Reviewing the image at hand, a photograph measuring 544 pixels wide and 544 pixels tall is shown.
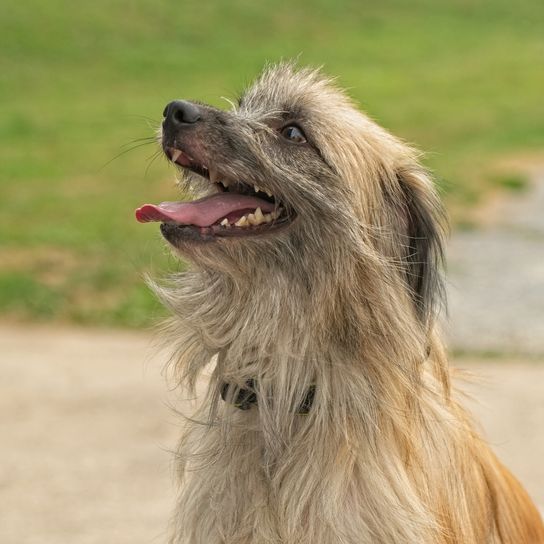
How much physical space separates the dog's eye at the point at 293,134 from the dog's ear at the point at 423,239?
1.22ft

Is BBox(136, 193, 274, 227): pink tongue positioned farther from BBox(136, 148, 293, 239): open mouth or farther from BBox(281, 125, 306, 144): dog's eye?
BBox(281, 125, 306, 144): dog's eye

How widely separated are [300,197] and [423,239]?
460 millimetres

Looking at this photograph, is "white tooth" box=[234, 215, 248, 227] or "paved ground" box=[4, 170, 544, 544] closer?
"white tooth" box=[234, 215, 248, 227]

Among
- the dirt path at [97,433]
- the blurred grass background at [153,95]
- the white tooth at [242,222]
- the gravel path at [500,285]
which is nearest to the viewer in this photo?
the white tooth at [242,222]

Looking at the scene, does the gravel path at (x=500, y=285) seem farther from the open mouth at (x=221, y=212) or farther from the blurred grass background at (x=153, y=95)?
the open mouth at (x=221, y=212)

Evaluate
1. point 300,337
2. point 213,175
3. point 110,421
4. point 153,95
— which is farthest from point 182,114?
point 153,95

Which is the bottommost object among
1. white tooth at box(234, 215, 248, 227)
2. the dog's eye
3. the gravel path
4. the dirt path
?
the dirt path

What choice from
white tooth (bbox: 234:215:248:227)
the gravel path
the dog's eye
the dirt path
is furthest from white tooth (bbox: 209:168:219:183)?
the gravel path

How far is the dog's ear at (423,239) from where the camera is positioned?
3.57 meters

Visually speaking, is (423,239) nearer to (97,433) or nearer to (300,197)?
(300,197)

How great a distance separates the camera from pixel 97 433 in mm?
6773

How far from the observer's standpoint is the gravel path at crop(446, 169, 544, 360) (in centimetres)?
922

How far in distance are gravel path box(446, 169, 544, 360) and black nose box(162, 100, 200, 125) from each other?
4.22 metres

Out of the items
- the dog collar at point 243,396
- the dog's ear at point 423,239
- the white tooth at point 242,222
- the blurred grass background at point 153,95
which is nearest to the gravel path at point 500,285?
the blurred grass background at point 153,95
